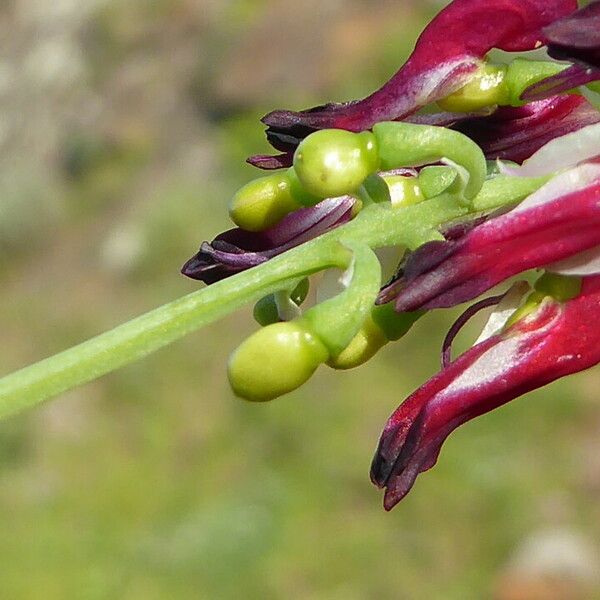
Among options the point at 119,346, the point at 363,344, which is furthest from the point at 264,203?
the point at 119,346

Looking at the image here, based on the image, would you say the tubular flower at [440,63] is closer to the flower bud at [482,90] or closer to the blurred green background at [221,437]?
the flower bud at [482,90]

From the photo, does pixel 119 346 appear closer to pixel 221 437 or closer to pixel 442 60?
pixel 442 60

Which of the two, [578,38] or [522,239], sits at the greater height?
[578,38]

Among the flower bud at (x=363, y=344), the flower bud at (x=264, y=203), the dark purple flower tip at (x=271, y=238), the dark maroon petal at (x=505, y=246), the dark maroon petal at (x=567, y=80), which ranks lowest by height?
the flower bud at (x=363, y=344)

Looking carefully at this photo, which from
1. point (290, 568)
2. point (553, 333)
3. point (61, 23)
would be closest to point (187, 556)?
point (290, 568)

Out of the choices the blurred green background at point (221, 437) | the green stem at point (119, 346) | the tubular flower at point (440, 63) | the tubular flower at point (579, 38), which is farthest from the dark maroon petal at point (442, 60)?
Answer: the blurred green background at point (221, 437)

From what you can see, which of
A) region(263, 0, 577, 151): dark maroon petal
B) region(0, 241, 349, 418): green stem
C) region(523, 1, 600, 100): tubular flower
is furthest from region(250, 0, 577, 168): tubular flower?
region(0, 241, 349, 418): green stem
